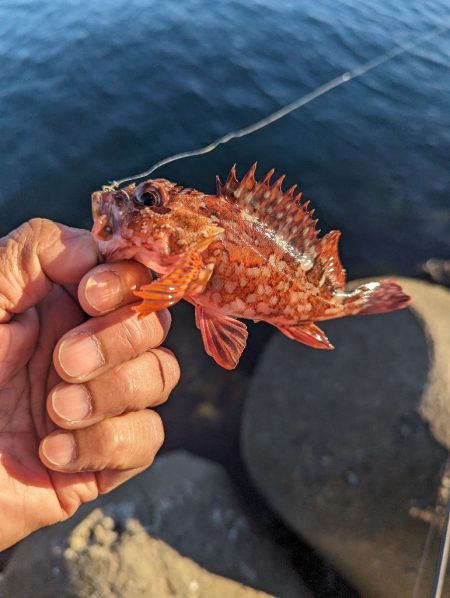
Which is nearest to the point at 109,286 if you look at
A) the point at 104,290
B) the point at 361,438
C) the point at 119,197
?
the point at 104,290

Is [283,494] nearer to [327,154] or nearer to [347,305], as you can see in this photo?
[347,305]

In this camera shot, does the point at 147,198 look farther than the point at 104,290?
Yes

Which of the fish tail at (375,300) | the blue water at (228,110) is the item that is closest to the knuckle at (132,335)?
the fish tail at (375,300)

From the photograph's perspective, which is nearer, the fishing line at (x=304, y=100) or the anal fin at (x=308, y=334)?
the anal fin at (x=308, y=334)

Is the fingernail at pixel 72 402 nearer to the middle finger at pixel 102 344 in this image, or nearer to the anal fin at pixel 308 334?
the middle finger at pixel 102 344

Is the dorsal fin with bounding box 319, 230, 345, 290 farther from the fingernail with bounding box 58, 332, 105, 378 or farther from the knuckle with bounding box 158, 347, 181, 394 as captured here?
the fingernail with bounding box 58, 332, 105, 378

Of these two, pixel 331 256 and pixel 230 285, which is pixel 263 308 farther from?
pixel 331 256

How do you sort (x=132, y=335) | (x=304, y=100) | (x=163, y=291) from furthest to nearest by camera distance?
1. (x=304, y=100)
2. (x=132, y=335)
3. (x=163, y=291)
